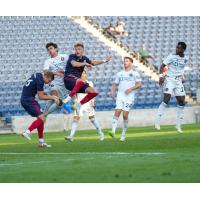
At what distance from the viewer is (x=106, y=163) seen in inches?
484

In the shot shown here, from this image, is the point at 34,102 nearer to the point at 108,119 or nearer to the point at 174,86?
the point at 174,86

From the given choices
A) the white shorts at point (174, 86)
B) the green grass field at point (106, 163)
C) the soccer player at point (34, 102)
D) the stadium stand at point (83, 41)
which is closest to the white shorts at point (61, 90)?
the soccer player at point (34, 102)

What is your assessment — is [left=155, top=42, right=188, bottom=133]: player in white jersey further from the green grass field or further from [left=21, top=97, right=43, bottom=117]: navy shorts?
[left=21, top=97, right=43, bottom=117]: navy shorts

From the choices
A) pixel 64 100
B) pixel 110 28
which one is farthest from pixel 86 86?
pixel 110 28

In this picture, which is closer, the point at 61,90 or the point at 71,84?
the point at 71,84

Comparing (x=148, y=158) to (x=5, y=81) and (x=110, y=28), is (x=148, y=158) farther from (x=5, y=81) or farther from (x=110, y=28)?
(x=110, y=28)

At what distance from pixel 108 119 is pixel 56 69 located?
526 inches

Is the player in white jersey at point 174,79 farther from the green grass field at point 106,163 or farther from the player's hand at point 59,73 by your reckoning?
the green grass field at point 106,163

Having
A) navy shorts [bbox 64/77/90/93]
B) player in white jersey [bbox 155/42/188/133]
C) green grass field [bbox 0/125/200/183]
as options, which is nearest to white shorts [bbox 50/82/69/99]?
navy shorts [bbox 64/77/90/93]

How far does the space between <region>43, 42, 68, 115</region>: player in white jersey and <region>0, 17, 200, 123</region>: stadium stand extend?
13168 mm

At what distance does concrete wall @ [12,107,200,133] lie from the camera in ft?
99.6

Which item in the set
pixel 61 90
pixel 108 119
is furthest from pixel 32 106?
pixel 108 119

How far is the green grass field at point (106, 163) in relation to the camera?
410 inches

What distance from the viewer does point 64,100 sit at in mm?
17875
